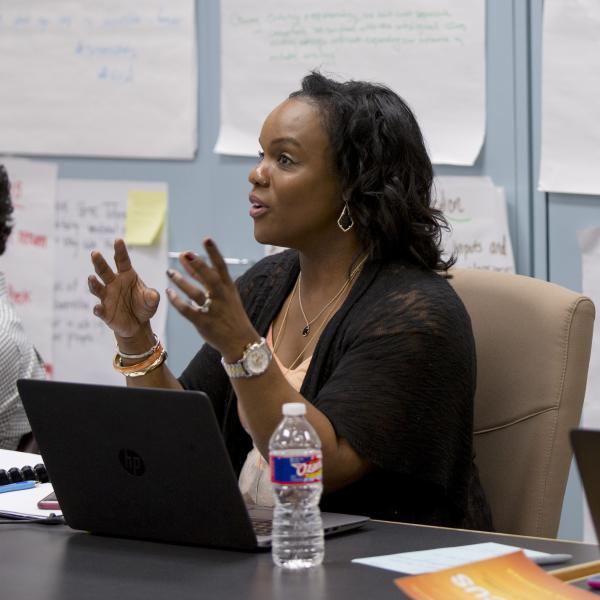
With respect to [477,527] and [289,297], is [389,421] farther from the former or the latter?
[289,297]

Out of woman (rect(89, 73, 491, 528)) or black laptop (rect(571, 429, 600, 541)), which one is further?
woman (rect(89, 73, 491, 528))

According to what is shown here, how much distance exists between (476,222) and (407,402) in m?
1.08

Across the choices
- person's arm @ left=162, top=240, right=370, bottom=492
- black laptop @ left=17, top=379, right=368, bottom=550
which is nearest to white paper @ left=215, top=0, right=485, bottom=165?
person's arm @ left=162, top=240, right=370, bottom=492

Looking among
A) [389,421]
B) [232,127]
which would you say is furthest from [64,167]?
[389,421]

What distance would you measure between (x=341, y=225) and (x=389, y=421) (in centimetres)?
42

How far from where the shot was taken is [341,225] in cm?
→ 195

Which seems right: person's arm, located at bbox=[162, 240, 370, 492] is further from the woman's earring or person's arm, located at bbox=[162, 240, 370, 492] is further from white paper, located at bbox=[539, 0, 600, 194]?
white paper, located at bbox=[539, 0, 600, 194]

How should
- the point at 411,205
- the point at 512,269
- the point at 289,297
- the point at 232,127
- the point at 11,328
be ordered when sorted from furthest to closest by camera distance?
the point at 232,127
the point at 512,269
the point at 11,328
the point at 289,297
the point at 411,205

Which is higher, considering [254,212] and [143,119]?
[143,119]

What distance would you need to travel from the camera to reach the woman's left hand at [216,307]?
→ 4.61ft

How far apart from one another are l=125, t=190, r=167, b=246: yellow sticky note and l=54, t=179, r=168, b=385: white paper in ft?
0.07

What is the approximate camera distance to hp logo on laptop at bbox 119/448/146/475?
1.36m

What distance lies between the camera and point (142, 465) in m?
1.36

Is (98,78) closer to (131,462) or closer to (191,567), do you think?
(131,462)
